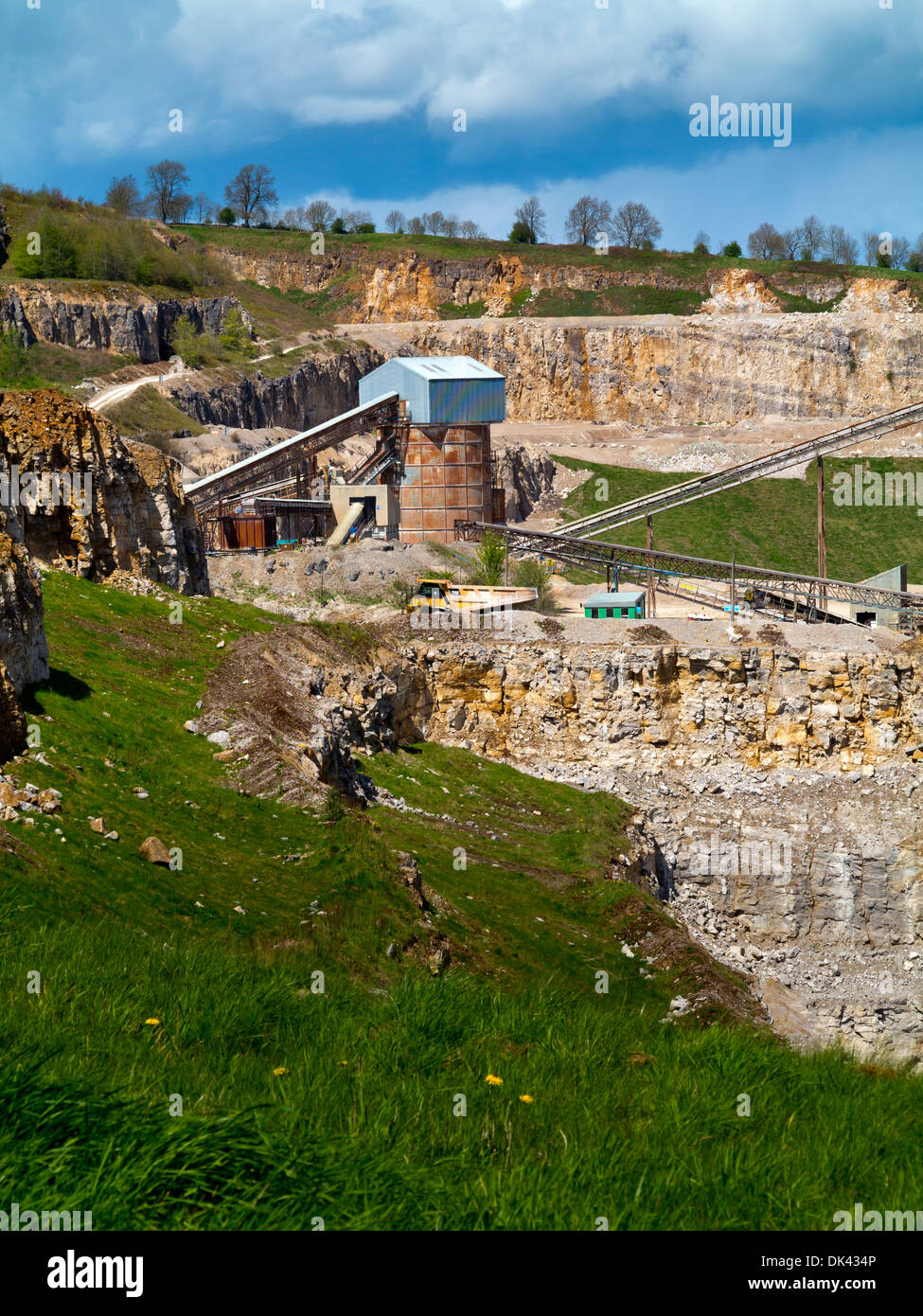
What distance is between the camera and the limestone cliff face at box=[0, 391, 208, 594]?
24.4 metres

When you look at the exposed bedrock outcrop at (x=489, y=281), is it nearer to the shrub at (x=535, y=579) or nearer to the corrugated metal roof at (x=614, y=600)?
the shrub at (x=535, y=579)

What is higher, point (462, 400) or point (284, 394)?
point (284, 394)

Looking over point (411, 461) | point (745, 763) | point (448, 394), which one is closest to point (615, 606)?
point (745, 763)

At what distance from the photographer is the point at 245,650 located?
2359 cm

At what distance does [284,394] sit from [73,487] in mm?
74771

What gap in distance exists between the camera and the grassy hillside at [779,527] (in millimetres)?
84625

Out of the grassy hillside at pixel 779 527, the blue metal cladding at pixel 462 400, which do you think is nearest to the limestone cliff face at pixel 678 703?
the blue metal cladding at pixel 462 400

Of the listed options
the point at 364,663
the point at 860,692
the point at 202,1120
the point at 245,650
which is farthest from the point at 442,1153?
the point at 860,692

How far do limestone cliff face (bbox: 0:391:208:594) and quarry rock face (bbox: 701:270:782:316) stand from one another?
110 metres

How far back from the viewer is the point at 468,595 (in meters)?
50.3

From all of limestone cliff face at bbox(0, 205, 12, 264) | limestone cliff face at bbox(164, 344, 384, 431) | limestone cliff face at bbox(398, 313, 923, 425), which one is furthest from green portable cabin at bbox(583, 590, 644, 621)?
limestone cliff face at bbox(398, 313, 923, 425)

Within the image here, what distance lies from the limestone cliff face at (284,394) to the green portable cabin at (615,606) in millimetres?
43636

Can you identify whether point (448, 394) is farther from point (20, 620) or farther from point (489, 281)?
point (489, 281)
